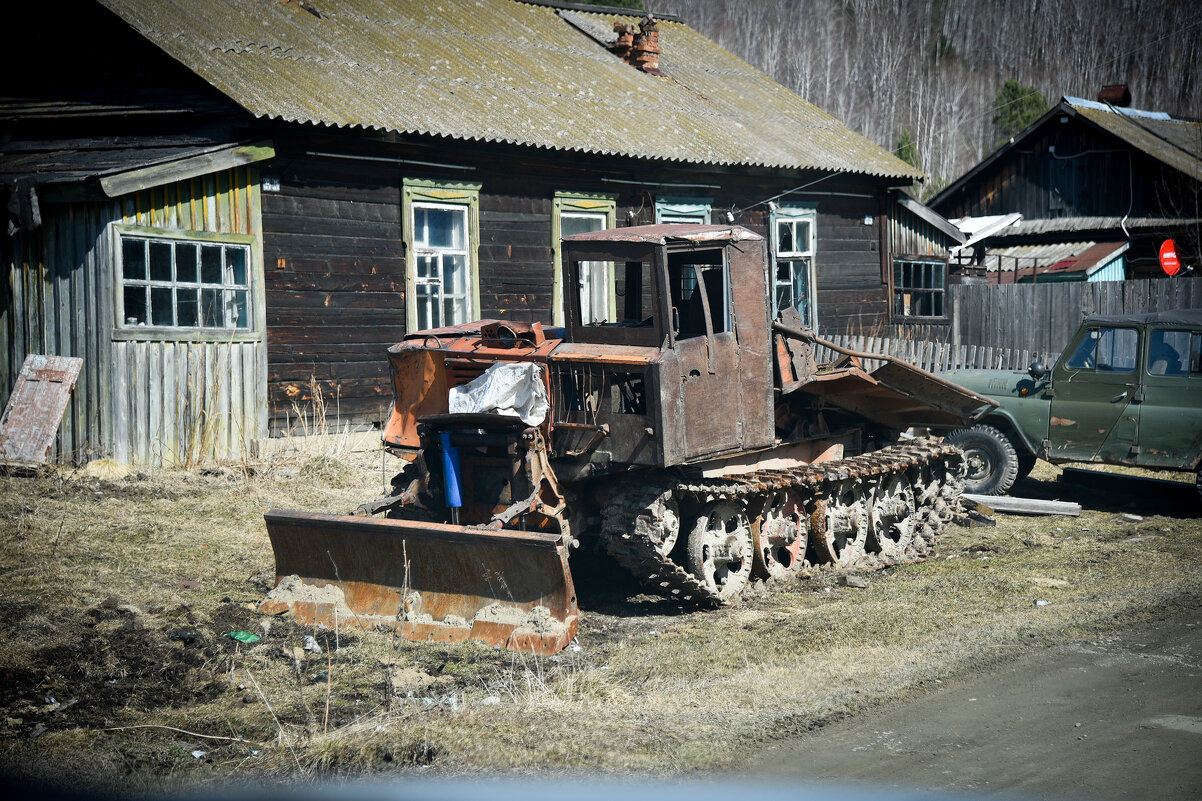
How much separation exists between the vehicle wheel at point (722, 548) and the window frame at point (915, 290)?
12.8 m

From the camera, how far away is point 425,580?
22.8 feet

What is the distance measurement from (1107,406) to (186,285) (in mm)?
9177

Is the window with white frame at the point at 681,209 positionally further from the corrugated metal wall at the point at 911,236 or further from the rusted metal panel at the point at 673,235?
the rusted metal panel at the point at 673,235

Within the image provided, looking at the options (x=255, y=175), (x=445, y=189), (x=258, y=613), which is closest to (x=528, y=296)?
(x=445, y=189)

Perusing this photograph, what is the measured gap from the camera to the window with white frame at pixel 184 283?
1112cm

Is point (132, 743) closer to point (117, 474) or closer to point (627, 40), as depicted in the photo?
point (117, 474)

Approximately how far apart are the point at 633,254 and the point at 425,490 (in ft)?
6.91

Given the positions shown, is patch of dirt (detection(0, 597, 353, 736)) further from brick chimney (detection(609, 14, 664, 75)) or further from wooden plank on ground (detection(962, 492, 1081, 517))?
brick chimney (detection(609, 14, 664, 75))

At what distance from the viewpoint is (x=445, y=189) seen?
1399 centimetres

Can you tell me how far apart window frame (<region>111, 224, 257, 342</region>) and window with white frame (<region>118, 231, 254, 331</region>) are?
0.01 m

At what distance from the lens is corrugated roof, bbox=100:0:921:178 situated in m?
13.0

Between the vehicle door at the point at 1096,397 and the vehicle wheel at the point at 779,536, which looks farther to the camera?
the vehicle door at the point at 1096,397

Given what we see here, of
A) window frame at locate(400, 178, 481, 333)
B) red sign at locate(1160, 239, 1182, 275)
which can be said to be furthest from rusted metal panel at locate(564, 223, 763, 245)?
red sign at locate(1160, 239, 1182, 275)

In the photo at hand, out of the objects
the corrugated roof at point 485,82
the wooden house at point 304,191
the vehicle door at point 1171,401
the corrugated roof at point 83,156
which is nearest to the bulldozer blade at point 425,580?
the wooden house at point 304,191
